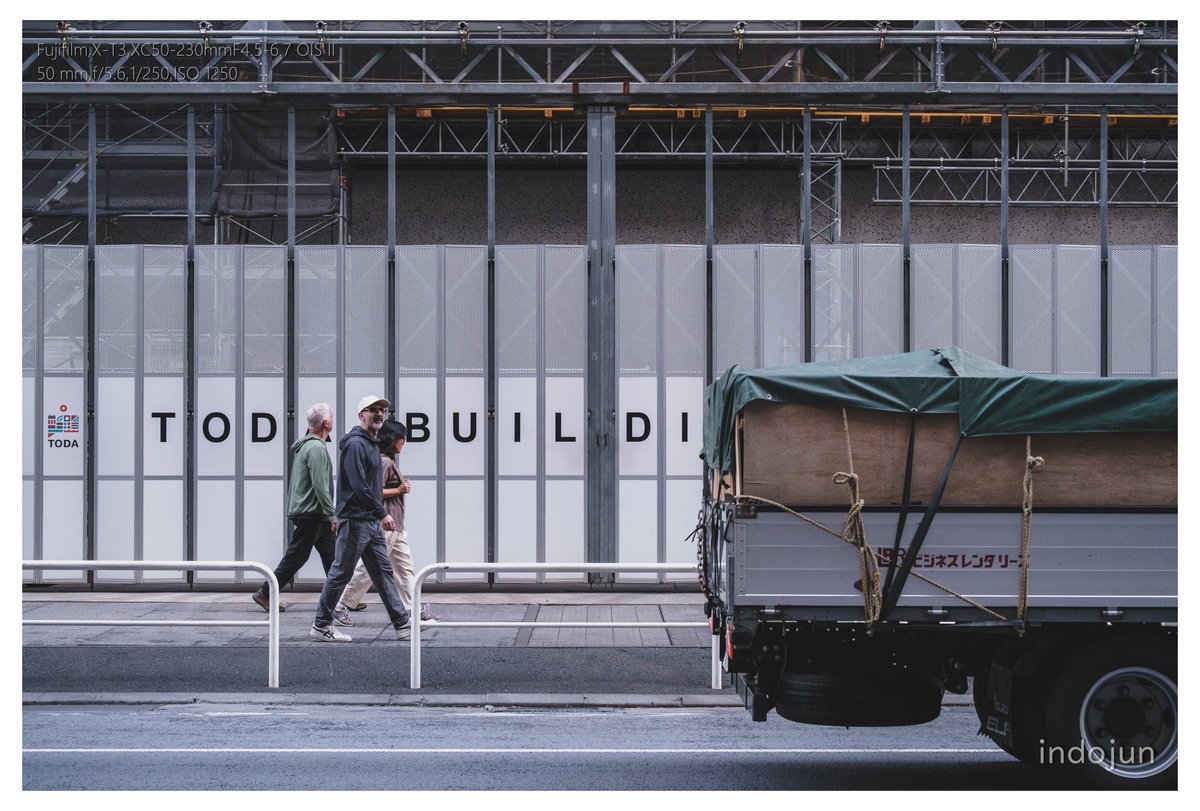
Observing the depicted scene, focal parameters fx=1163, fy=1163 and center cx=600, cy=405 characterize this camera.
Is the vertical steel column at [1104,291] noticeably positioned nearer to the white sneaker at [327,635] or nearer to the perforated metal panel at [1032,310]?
the perforated metal panel at [1032,310]

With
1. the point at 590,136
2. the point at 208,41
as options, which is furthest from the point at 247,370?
the point at 590,136

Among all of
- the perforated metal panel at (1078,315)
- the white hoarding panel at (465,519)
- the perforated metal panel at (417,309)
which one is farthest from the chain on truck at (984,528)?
the perforated metal panel at (1078,315)

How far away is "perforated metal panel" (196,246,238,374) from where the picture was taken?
13.8m

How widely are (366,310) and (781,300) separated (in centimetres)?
496

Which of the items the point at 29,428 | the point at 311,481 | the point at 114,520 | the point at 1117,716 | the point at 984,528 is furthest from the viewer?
the point at 114,520

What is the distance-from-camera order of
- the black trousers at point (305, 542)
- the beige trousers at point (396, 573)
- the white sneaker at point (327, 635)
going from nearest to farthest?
the white sneaker at point (327, 635) → the black trousers at point (305, 542) → the beige trousers at point (396, 573)

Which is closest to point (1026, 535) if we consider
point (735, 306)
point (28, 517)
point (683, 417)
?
point (683, 417)

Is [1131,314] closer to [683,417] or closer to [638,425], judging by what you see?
[683,417]

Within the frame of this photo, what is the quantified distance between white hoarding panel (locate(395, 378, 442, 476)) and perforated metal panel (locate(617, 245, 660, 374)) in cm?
228

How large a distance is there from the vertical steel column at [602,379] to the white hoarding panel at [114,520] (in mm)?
5474

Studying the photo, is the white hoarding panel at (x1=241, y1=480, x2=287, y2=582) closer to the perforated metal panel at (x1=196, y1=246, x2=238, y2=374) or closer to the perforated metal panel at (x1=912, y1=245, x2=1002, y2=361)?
the perforated metal panel at (x1=196, y1=246, x2=238, y2=374)

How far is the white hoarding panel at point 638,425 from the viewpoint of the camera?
13844 millimetres

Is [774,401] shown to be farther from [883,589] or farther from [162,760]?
[162,760]

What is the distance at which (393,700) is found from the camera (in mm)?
8430
